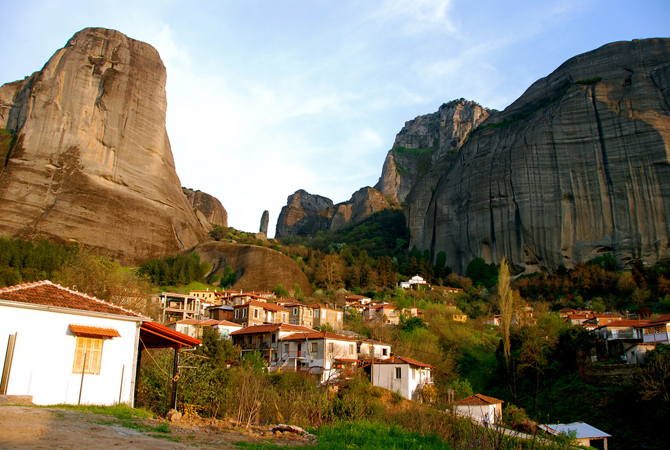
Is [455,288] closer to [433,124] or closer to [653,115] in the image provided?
[653,115]

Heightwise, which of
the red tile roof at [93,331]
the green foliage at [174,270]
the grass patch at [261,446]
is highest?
the green foliage at [174,270]

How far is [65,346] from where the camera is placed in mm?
13438

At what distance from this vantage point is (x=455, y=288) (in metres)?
68.6

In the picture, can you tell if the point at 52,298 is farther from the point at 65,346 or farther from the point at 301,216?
the point at 301,216

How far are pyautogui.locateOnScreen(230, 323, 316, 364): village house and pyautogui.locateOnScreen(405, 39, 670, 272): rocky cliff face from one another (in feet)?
135

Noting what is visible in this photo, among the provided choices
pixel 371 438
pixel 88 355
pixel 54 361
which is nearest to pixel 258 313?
pixel 88 355

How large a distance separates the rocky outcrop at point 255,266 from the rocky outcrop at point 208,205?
54.6m

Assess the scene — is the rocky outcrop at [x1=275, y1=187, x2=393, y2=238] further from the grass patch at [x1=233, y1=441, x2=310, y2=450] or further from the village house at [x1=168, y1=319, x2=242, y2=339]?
the grass patch at [x1=233, y1=441, x2=310, y2=450]

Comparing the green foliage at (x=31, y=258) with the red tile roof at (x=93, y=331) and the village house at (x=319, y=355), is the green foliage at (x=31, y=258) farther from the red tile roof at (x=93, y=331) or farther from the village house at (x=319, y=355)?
the red tile roof at (x=93, y=331)

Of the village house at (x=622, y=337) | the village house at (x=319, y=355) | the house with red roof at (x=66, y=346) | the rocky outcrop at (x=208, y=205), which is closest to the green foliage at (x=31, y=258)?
the village house at (x=319, y=355)

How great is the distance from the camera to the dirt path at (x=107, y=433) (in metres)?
8.15

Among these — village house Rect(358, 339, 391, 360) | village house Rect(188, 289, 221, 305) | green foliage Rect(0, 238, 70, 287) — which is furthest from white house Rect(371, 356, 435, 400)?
village house Rect(188, 289, 221, 305)

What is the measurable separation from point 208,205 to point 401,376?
99.9m

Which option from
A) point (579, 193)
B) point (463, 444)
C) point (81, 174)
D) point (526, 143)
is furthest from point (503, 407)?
point (81, 174)
